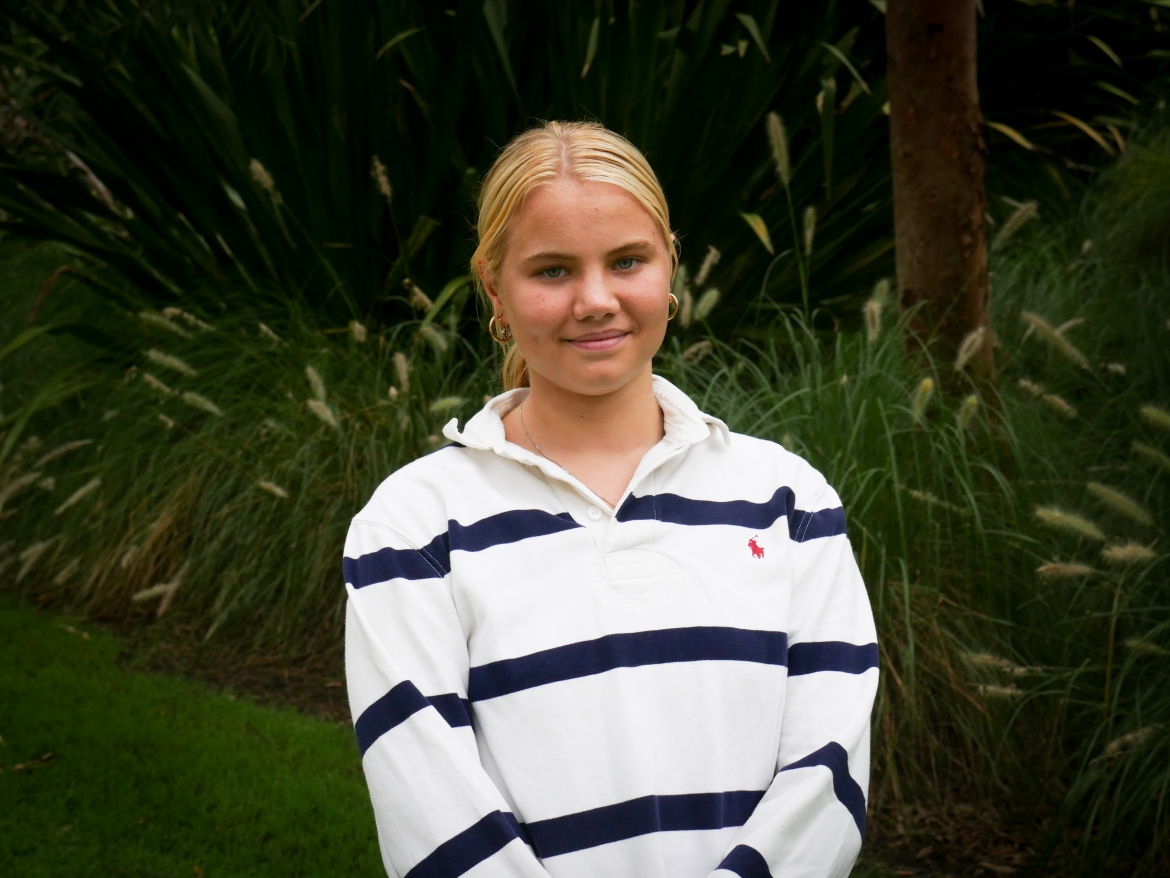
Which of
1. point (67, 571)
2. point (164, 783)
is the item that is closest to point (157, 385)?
point (67, 571)

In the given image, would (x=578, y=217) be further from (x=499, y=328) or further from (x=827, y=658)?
(x=827, y=658)

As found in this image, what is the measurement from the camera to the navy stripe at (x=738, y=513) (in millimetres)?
1567

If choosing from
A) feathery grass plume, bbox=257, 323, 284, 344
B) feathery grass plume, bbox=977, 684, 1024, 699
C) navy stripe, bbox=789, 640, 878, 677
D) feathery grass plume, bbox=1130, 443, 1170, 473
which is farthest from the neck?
feathery grass plume, bbox=257, 323, 284, 344

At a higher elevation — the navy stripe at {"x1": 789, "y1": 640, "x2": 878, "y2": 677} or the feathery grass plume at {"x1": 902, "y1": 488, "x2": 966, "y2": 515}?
the feathery grass plume at {"x1": 902, "y1": 488, "x2": 966, "y2": 515}

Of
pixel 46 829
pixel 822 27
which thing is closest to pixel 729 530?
pixel 46 829

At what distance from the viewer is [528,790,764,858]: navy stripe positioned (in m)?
1.42

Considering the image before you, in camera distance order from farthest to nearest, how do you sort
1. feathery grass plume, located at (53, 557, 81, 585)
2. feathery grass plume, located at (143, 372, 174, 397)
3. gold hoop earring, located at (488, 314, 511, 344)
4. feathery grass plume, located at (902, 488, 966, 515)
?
1. feathery grass plume, located at (53, 557, 81, 585)
2. feathery grass plume, located at (143, 372, 174, 397)
3. feathery grass plume, located at (902, 488, 966, 515)
4. gold hoop earring, located at (488, 314, 511, 344)

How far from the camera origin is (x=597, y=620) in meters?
1.47

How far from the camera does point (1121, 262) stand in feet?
15.0

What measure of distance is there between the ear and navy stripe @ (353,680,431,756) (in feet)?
1.83

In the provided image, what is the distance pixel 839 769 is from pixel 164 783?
235 cm

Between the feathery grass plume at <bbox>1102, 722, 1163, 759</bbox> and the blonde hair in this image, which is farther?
the feathery grass plume at <bbox>1102, 722, 1163, 759</bbox>

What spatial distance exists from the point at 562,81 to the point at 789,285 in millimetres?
1323

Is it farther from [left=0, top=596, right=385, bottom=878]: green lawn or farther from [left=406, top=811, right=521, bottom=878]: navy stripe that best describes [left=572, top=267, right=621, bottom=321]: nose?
[left=0, top=596, right=385, bottom=878]: green lawn
